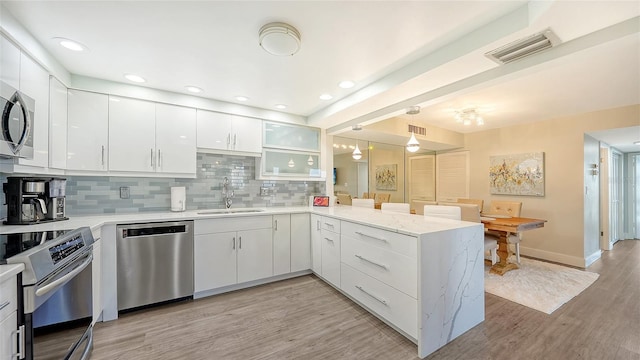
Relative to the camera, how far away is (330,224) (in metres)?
2.93

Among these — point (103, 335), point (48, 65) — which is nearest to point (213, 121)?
point (48, 65)

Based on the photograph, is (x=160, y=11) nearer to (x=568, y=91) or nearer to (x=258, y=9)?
(x=258, y=9)

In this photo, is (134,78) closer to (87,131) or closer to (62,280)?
(87,131)

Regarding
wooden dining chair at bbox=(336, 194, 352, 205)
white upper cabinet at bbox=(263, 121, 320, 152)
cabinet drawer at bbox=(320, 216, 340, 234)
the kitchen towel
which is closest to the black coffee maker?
the kitchen towel

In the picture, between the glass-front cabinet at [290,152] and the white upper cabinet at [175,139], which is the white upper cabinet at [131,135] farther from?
the glass-front cabinet at [290,152]

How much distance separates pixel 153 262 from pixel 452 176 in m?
5.81

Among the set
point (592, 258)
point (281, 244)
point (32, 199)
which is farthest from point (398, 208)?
point (32, 199)

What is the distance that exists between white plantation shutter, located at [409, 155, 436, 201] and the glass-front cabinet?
3033mm

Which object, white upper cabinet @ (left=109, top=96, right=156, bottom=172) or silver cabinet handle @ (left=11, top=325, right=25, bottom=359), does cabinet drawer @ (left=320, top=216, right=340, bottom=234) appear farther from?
silver cabinet handle @ (left=11, top=325, right=25, bottom=359)

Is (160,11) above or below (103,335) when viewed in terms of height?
above

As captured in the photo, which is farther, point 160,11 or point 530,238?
point 530,238

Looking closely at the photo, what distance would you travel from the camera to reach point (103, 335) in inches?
81.0

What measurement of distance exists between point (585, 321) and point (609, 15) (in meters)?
2.57

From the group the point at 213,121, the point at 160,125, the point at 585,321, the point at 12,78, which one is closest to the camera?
the point at 12,78
